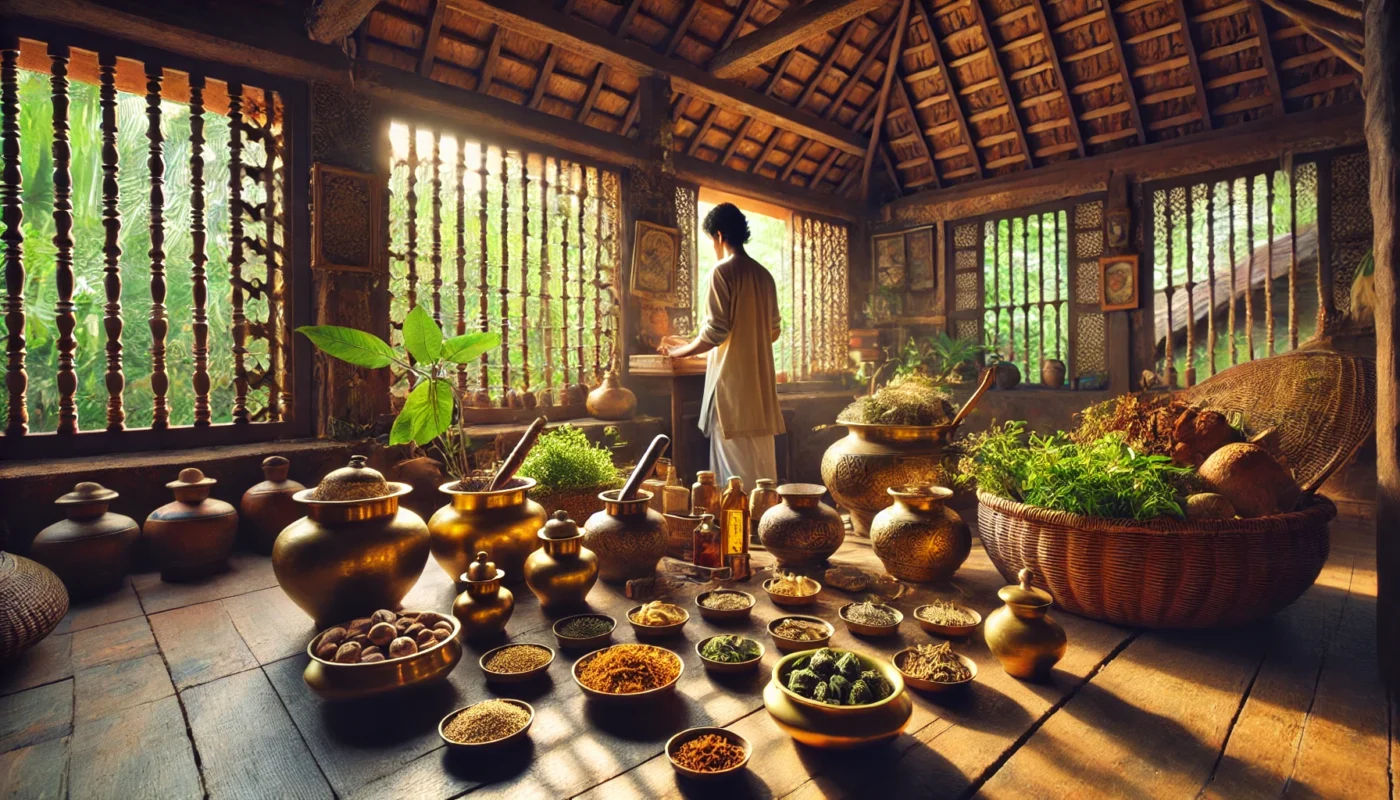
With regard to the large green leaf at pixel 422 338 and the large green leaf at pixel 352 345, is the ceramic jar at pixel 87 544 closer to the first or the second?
the large green leaf at pixel 352 345

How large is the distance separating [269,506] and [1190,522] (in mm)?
4018

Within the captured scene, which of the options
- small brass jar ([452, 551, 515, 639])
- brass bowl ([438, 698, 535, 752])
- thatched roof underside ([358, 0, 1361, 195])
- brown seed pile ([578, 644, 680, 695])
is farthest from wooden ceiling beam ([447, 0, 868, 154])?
brass bowl ([438, 698, 535, 752])

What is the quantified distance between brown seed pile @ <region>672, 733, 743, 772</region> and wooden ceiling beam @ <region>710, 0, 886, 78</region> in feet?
16.9

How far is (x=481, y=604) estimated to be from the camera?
2006 mm

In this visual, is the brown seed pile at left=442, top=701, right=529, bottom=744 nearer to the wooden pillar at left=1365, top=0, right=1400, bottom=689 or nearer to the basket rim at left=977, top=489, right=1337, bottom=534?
the basket rim at left=977, top=489, right=1337, bottom=534

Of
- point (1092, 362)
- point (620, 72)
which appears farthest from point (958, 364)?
point (620, 72)

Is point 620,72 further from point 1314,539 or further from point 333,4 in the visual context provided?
point 1314,539

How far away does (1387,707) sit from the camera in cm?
167

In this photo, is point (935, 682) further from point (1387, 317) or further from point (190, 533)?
point (190, 533)

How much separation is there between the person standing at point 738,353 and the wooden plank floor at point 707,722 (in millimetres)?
2007

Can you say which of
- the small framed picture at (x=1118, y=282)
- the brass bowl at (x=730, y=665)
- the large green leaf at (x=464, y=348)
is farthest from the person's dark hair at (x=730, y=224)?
the small framed picture at (x=1118, y=282)

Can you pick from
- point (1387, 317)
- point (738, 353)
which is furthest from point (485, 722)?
point (738, 353)

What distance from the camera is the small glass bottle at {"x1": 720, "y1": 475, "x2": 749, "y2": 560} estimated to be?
260 centimetres

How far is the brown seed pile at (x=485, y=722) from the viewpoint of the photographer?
Answer: 144cm
